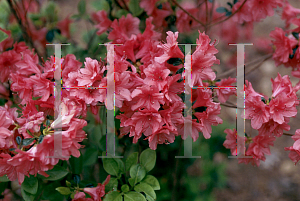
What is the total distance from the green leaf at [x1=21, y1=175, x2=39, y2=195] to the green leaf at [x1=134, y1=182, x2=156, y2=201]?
34 centimetres

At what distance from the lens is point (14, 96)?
1243 millimetres

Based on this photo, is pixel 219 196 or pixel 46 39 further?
pixel 219 196

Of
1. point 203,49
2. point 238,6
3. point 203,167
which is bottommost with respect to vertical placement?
point 203,167

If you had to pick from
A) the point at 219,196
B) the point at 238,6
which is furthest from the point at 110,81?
the point at 219,196

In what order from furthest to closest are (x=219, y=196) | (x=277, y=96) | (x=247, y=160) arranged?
(x=219, y=196) → (x=247, y=160) → (x=277, y=96)

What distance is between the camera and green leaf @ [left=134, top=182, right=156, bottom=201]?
89 cm

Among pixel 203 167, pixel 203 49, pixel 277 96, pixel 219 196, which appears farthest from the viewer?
pixel 219 196

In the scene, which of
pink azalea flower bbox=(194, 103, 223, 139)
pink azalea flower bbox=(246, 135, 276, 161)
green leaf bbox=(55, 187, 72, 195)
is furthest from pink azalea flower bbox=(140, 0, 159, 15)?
green leaf bbox=(55, 187, 72, 195)

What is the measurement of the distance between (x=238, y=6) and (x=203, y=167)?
1.05 meters

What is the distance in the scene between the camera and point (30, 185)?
0.90 metres

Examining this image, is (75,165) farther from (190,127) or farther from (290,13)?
(290,13)

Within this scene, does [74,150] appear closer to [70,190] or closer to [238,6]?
[70,190]

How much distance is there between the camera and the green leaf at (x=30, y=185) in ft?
2.93

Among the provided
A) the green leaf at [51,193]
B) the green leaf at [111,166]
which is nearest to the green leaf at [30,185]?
the green leaf at [51,193]
